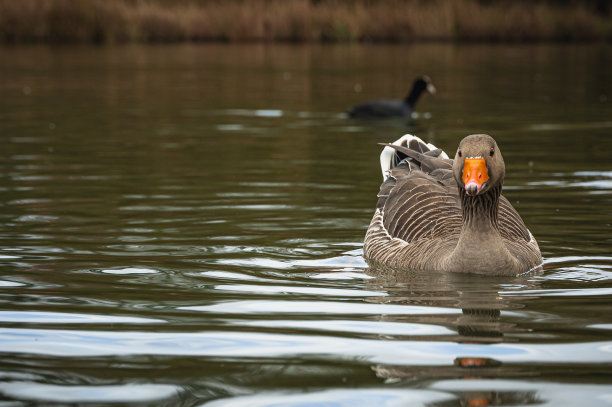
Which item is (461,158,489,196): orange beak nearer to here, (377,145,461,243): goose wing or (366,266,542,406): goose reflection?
(366,266,542,406): goose reflection

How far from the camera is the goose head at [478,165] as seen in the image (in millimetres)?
7055

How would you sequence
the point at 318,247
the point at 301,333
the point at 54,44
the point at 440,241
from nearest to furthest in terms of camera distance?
the point at 301,333, the point at 440,241, the point at 318,247, the point at 54,44

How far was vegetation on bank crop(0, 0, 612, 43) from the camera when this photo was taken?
43.2 meters

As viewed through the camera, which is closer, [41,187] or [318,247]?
[318,247]

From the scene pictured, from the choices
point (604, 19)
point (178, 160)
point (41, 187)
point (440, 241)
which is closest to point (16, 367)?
point (440, 241)

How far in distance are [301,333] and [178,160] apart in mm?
9155

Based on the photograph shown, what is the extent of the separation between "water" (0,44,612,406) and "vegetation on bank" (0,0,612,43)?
22.9 m

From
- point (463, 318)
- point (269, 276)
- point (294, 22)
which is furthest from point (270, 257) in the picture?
point (294, 22)

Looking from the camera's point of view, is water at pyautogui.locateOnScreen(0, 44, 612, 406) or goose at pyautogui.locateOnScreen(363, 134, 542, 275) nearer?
water at pyautogui.locateOnScreen(0, 44, 612, 406)

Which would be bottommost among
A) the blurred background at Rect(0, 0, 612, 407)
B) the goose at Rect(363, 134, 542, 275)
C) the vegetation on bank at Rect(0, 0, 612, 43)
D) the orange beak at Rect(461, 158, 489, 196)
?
the blurred background at Rect(0, 0, 612, 407)

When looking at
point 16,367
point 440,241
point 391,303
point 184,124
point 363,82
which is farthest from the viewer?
point 363,82

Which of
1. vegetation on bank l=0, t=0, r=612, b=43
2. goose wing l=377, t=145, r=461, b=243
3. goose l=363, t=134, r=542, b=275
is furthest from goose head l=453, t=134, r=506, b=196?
vegetation on bank l=0, t=0, r=612, b=43

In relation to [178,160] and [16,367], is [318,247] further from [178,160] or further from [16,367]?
[178,160]

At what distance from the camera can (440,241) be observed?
7844 mm
